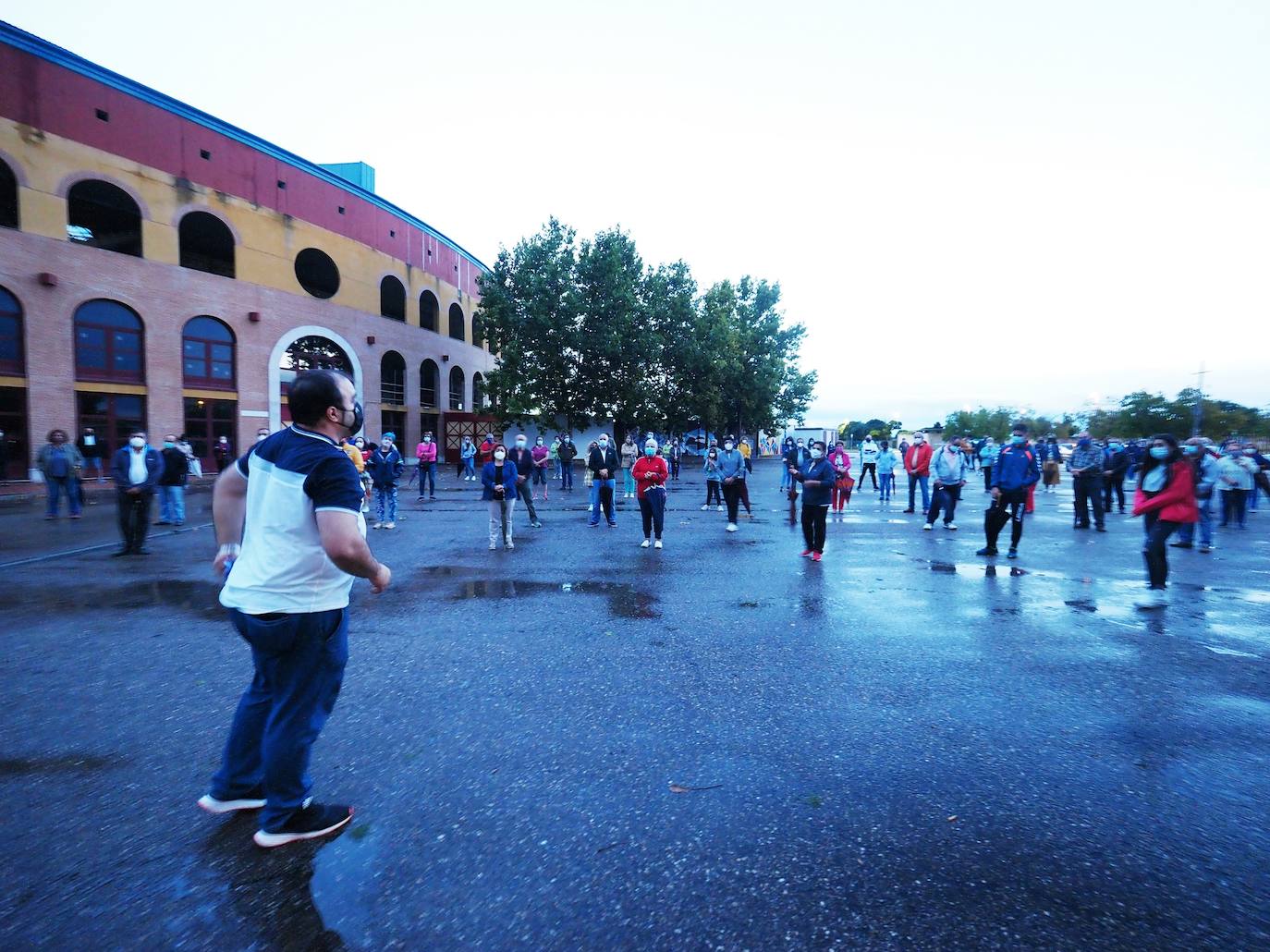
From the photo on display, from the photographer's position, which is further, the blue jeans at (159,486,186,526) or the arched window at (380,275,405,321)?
the arched window at (380,275,405,321)

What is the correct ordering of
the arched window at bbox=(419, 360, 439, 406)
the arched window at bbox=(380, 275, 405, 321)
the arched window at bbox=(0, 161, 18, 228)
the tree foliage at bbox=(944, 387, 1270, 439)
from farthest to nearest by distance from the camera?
the tree foliage at bbox=(944, 387, 1270, 439)
the arched window at bbox=(419, 360, 439, 406)
the arched window at bbox=(380, 275, 405, 321)
the arched window at bbox=(0, 161, 18, 228)

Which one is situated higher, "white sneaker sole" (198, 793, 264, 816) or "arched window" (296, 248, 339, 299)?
"arched window" (296, 248, 339, 299)

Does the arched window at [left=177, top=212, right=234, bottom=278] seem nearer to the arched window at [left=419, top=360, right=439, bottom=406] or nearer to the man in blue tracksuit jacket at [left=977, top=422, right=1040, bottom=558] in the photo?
the arched window at [left=419, top=360, right=439, bottom=406]

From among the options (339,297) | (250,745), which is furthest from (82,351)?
(250,745)

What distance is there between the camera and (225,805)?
2879mm

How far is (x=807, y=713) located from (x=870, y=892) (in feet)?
5.39

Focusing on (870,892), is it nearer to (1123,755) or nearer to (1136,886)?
(1136,886)

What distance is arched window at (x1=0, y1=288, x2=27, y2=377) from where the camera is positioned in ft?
66.7

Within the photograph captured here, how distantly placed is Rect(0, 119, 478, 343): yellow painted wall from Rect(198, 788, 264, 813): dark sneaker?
84.6ft

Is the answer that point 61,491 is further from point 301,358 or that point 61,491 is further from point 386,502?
point 301,358

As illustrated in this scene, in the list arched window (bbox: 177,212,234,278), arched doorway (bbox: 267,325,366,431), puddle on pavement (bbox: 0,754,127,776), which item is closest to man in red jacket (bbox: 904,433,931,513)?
puddle on pavement (bbox: 0,754,127,776)

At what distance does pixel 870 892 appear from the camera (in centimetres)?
240

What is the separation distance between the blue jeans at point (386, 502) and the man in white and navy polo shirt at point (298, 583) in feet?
34.8

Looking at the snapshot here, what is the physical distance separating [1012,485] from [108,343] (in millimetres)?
26984
